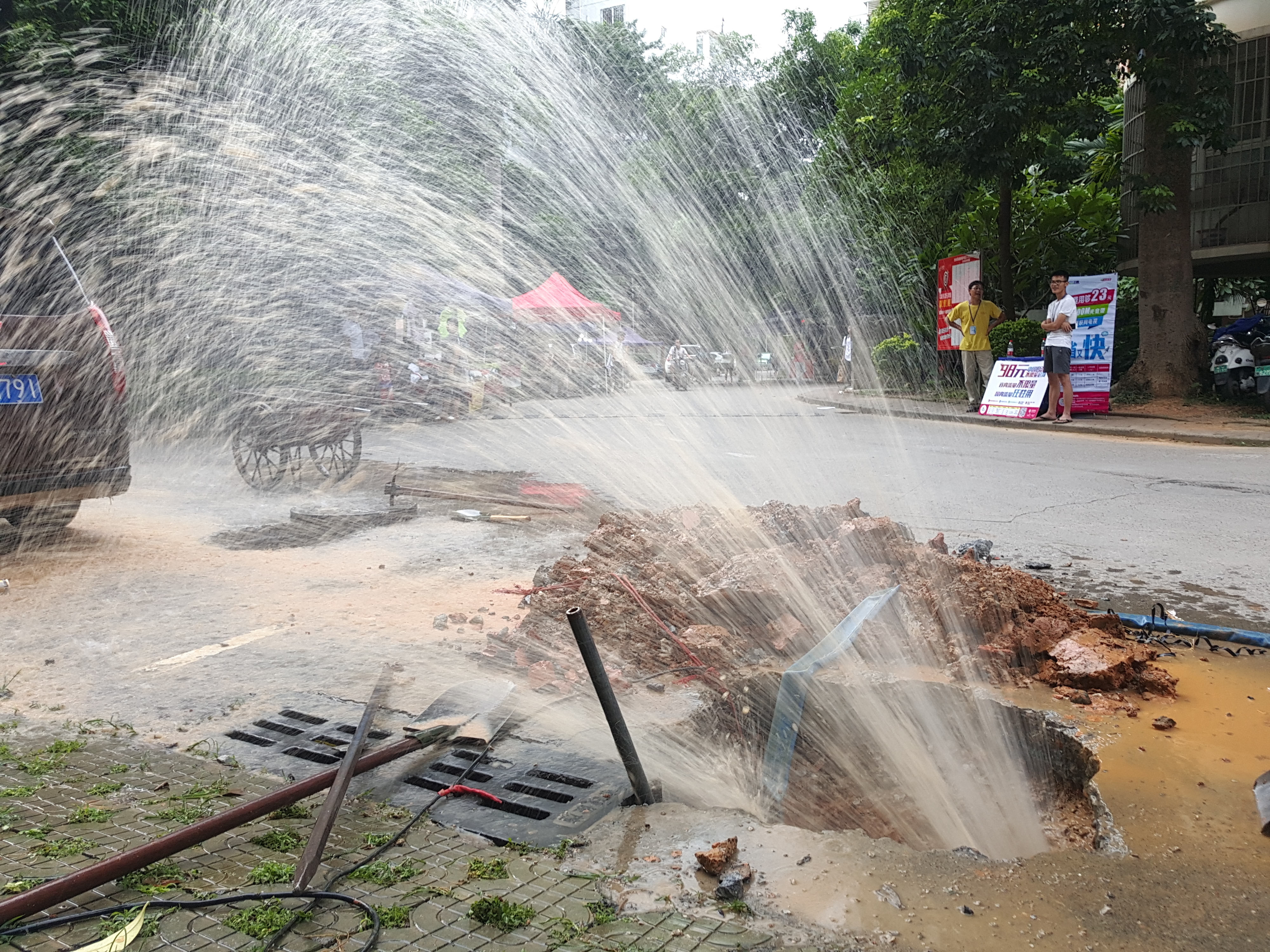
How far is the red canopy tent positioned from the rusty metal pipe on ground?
57.9 ft

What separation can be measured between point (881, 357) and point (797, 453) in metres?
13.7

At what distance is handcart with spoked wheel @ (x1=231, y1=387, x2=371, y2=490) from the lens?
923 cm

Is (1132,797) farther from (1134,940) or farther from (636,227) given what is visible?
(636,227)

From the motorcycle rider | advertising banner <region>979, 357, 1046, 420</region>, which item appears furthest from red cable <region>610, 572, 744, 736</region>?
the motorcycle rider

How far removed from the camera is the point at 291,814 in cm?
298

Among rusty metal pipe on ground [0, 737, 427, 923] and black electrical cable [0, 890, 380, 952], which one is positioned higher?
rusty metal pipe on ground [0, 737, 427, 923]

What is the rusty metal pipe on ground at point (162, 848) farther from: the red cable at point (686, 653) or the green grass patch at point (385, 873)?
the red cable at point (686, 653)

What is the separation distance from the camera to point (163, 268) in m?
14.5

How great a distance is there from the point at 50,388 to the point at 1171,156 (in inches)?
618

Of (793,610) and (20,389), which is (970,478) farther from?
(20,389)

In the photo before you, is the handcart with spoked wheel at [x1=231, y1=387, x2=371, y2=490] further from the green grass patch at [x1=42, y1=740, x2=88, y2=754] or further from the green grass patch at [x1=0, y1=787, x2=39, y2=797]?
the green grass patch at [x1=0, y1=787, x2=39, y2=797]

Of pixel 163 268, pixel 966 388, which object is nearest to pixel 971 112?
pixel 966 388

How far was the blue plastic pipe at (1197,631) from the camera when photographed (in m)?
4.42

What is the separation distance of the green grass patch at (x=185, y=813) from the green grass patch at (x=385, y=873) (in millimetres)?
618
